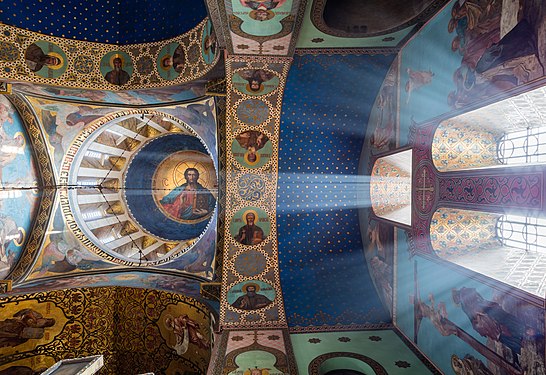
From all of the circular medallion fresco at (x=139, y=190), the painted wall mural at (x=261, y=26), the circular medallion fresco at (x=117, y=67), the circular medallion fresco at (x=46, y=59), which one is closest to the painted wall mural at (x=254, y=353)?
the circular medallion fresco at (x=139, y=190)

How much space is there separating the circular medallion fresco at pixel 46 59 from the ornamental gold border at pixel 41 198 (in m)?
1.06

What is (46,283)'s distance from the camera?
978 cm

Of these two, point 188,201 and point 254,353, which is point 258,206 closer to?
point 254,353

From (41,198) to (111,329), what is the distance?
4.27 meters

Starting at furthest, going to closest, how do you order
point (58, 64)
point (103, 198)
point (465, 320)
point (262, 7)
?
point (103, 198)
point (58, 64)
point (262, 7)
point (465, 320)

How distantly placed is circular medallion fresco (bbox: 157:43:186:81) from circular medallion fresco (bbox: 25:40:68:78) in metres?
2.17

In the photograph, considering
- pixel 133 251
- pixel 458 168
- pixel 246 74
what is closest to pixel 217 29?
pixel 246 74

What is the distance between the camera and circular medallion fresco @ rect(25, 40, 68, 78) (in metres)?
8.45

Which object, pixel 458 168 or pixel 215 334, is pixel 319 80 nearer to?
pixel 458 168

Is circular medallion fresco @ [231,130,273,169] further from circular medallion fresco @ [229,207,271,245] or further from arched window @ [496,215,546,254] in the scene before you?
arched window @ [496,215,546,254]

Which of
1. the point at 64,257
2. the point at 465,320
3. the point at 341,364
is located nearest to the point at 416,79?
the point at 465,320

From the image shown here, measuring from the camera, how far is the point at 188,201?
13.0 metres

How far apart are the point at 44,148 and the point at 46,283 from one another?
3.50 meters

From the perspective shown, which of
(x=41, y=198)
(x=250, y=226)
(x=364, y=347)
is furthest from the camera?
(x=250, y=226)
